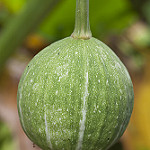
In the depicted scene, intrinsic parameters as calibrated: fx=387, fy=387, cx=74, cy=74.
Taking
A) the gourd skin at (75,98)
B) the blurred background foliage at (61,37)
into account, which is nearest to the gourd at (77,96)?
the gourd skin at (75,98)

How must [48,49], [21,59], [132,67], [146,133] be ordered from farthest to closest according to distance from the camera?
[132,67]
[21,59]
[146,133]
[48,49]

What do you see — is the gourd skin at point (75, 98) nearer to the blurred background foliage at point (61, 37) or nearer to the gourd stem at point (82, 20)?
the gourd stem at point (82, 20)

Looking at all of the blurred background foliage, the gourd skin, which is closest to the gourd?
the gourd skin

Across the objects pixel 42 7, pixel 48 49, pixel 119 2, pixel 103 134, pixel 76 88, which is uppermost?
pixel 119 2

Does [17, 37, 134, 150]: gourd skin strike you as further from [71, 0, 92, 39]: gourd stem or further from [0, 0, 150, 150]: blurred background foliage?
[0, 0, 150, 150]: blurred background foliage

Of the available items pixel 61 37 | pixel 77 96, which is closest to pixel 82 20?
pixel 77 96

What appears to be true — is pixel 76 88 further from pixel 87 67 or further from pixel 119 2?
pixel 119 2

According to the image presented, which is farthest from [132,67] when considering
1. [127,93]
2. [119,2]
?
[127,93]
